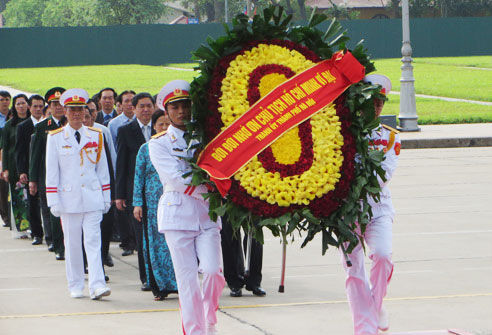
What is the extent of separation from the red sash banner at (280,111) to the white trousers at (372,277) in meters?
1.15

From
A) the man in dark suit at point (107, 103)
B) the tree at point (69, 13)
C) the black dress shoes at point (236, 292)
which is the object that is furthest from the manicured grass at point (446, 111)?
the tree at point (69, 13)

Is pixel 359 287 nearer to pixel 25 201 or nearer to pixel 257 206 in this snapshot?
pixel 257 206

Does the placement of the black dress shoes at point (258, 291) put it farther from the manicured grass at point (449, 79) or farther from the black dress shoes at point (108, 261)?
the manicured grass at point (449, 79)

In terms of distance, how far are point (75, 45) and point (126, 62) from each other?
3.86 m

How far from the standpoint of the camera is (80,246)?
9.33 meters

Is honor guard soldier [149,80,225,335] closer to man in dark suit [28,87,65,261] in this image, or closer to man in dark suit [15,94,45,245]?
man in dark suit [28,87,65,261]

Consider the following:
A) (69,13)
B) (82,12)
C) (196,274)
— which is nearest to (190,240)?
(196,274)

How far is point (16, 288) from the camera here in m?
9.62

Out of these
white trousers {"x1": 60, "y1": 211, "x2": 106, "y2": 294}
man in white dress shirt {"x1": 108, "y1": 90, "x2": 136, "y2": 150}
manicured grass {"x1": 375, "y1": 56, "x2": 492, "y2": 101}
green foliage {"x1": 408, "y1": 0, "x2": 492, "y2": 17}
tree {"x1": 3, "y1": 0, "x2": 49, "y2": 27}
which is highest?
tree {"x1": 3, "y1": 0, "x2": 49, "y2": 27}

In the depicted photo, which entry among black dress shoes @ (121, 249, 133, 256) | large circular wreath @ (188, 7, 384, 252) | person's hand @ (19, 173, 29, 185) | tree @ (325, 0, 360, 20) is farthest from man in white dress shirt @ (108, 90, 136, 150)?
tree @ (325, 0, 360, 20)

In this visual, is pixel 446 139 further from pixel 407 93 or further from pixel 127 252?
pixel 127 252

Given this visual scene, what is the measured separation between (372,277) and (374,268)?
0.07 meters

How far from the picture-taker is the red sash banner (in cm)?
620

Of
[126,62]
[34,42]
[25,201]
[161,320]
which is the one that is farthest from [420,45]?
[161,320]
